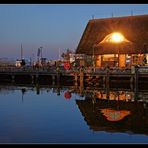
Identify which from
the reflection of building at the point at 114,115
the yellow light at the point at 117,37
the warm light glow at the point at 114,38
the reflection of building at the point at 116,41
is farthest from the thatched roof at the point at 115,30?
the reflection of building at the point at 114,115

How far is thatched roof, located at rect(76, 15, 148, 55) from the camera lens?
4491 centimetres

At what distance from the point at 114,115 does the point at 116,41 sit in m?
26.8

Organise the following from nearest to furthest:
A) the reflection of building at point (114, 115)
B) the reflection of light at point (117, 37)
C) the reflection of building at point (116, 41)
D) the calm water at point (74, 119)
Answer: the calm water at point (74, 119)
the reflection of building at point (114, 115)
the reflection of building at point (116, 41)
the reflection of light at point (117, 37)

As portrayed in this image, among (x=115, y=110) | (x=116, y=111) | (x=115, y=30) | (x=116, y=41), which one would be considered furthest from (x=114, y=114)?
(x=115, y=30)

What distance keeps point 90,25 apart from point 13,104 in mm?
28632

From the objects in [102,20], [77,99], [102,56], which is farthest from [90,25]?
[77,99]

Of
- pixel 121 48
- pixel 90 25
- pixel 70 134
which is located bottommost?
pixel 70 134

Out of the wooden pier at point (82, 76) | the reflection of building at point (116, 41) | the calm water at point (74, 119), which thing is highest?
the reflection of building at point (116, 41)

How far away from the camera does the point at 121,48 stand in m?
44.9

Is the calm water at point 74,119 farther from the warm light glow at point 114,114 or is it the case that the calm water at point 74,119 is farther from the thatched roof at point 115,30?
the thatched roof at point 115,30

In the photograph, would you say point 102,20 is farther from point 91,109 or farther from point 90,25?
point 91,109

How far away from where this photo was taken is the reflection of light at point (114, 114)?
62.2 feet

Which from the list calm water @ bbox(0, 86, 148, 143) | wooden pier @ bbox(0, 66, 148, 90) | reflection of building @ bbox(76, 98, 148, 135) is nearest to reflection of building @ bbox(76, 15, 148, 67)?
wooden pier @ bbox(0, 66, 148, 90)

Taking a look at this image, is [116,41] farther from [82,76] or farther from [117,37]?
[82,76]
